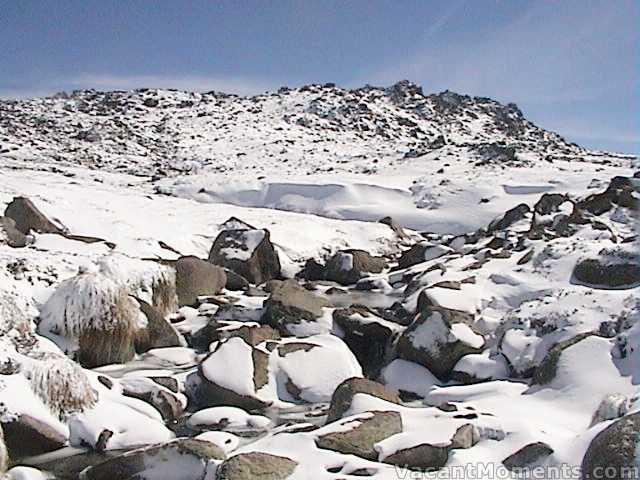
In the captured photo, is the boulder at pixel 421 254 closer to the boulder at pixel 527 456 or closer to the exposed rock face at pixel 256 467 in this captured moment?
the boulder at pixel 527 456

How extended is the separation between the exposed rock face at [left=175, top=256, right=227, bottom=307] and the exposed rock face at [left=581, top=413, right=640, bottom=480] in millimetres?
10938

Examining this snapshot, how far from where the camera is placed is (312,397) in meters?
10.1

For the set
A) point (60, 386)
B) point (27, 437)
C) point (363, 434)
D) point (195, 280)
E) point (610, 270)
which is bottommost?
point (27, 437)

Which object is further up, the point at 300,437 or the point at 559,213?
the point at 559,213

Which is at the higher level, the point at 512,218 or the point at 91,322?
the point at 512,218

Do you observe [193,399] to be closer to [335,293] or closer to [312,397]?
[312,397]

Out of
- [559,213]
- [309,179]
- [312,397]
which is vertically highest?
[309,179]

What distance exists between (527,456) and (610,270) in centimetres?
844

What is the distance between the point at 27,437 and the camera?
7.90 meters

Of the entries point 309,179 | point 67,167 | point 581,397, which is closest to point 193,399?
point 581,397

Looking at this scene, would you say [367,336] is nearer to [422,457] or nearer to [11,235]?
[422,457]

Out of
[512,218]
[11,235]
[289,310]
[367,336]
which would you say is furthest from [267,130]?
[367,336]

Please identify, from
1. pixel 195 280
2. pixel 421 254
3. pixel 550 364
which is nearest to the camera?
pixel 550 364

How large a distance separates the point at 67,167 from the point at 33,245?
1053 inches
